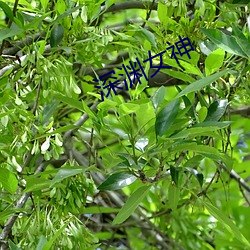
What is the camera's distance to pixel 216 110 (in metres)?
0.85

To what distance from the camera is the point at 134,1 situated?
1119 millimetres

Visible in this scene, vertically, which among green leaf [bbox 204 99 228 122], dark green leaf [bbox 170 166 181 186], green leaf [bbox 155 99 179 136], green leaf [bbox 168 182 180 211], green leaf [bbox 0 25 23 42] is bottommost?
green leaf [bbox 168 182 180 211]

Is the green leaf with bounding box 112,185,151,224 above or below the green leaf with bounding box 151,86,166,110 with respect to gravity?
below

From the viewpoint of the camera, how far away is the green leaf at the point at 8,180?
79 centimetres

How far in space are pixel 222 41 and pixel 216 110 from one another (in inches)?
3.9

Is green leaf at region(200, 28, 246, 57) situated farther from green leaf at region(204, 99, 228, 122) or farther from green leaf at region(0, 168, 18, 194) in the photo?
green leaf at region(0, 168, 18, 194)

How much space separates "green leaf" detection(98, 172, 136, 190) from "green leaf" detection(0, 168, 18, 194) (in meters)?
0.10

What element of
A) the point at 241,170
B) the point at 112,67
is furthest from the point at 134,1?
the point at 241,170

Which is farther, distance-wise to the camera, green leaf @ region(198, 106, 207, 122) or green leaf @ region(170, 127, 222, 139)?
green leaf @ region(198, 106, 207, 122)

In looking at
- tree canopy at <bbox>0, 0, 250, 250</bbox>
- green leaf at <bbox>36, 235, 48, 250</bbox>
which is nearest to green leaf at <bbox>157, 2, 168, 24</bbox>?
tree canopy at <bbox>0, 0, 250, 250</bbox>

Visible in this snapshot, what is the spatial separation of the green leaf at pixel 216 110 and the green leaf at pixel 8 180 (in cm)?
25

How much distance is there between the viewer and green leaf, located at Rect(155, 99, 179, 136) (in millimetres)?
750

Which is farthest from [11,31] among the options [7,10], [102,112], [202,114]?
[202,114]

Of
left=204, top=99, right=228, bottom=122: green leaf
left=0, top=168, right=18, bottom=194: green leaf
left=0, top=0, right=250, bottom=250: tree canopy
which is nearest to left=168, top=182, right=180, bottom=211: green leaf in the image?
left=0, top=0, right=250, bottom=250: tree canopy
